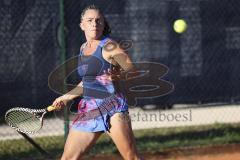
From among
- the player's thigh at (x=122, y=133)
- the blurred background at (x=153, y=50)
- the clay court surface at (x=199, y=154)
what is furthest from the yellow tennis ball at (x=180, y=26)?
the player's thigh at (x=122, y=133)

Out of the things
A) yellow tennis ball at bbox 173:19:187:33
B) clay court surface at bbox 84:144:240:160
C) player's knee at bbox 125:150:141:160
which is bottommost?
clay court surface at bbox 84:144:240:160

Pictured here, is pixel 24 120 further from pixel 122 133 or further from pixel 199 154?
pixel 199 154

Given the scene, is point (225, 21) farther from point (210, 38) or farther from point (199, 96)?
point (199, 96)

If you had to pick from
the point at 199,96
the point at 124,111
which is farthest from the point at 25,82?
the point at 124,111

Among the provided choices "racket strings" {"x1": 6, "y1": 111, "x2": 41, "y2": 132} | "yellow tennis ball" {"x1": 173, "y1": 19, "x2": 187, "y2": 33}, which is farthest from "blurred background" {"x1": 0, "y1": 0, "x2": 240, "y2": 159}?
"racket strings" {"x1": 6, "y1": 111, "x2": 41, "y2": 132}

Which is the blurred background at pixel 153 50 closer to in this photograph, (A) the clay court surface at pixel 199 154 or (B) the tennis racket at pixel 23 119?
(A) the clay court surface at pixel 199 154

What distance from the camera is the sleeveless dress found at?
14.6ft

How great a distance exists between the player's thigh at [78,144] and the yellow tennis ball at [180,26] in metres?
4.02

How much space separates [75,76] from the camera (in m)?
7.38

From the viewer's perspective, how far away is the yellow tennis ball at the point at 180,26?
824 centimetres

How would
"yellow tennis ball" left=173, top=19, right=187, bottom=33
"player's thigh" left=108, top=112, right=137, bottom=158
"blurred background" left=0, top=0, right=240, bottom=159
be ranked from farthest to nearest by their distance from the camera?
"yellow tennis ball" left=173, top=19, right=187, bottom=33
"blurred background" left=0, top=0, right=240, bottom=159
"player's thigh" left=108, top=112, right=137, bottom=158

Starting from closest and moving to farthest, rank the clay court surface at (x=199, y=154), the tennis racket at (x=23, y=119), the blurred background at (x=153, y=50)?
the tennis racket at (x=23, y=119)
the clay court surface at (x=199, y=154)
the blurred background at (x=153, y=50)

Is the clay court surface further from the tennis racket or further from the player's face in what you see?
the player's face

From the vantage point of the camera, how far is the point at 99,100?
4523 millimetres
